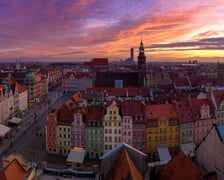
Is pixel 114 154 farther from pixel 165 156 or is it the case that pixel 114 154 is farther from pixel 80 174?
pixel 165 156

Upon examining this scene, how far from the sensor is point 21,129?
7238cm

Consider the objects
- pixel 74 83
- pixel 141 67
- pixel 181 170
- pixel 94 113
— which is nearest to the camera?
pixel 181 170

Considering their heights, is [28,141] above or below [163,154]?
below

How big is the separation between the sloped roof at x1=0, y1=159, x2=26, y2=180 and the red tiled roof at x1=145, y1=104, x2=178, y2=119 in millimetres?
31093

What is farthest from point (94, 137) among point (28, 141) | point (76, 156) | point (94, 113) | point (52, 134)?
point (28, 141)

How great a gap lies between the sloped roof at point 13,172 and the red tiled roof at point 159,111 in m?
31.1

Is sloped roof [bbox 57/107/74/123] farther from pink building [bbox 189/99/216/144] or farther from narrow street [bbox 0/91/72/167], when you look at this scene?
pink building [bbox 189/99/216/144]

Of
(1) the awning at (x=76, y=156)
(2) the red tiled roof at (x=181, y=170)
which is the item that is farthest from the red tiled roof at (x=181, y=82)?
(2) the red tiled roof at (x=181, y=170)

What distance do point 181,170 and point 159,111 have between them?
29.2m

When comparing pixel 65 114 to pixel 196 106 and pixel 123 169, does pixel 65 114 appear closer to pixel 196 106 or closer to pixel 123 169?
pixel 196 106

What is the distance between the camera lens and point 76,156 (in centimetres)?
4919

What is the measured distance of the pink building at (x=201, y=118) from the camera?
56.0 m

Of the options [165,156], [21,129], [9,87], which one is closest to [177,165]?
[165,156]

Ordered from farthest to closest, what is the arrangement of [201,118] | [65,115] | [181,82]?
1. [181,82]
2. [201,118]
3. [65,115]
